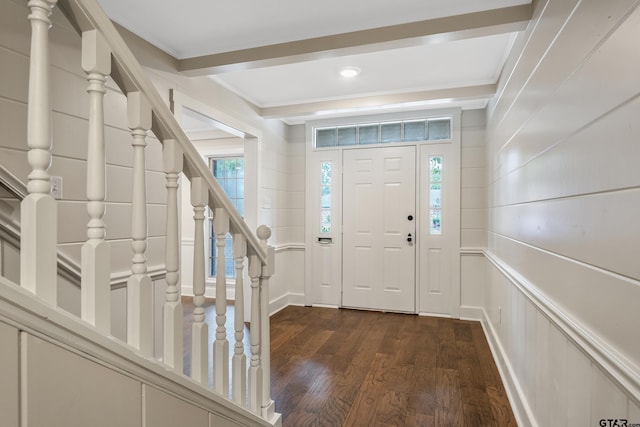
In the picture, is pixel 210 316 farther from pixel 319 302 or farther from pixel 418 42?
pixel 418 42

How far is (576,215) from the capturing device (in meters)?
1.14

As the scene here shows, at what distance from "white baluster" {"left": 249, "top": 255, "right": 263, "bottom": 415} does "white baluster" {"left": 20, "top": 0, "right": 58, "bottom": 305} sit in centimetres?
99

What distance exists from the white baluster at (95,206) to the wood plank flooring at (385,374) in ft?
5.26

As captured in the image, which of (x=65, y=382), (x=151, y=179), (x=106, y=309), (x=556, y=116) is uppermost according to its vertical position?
(x=556, y=116)

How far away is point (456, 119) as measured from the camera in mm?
3859

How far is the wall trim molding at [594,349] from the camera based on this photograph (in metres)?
0.79

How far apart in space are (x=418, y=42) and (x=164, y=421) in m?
2.27

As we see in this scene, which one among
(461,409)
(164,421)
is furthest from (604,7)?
(461,409)

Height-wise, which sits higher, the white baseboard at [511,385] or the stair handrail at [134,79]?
the stair handrail at [134,79]

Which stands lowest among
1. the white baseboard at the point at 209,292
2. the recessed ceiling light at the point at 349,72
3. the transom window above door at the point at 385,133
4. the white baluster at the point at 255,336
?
the white baseboard at the point at 209,292

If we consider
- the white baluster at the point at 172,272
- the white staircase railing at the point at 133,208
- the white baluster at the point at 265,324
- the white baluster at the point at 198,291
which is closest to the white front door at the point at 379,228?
the white baluster at the point at 265,324

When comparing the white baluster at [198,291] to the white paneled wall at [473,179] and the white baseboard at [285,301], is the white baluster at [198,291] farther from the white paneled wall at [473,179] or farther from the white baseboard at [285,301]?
the white paneled wall at [473,179]

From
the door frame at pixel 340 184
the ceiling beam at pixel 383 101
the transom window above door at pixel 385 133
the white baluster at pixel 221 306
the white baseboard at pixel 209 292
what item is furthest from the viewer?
the white baseboard at pixel 209 292

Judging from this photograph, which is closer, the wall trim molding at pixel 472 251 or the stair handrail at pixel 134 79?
the stair handrail at pixel 134 79
